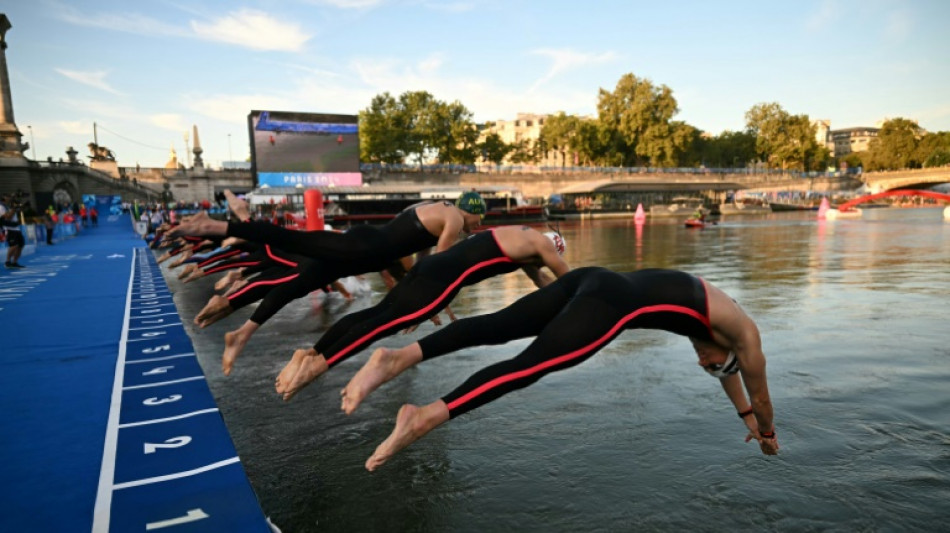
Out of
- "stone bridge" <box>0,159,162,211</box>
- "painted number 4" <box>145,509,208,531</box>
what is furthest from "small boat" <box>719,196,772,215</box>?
"painted number 4" <box>145,509,208,531</box>

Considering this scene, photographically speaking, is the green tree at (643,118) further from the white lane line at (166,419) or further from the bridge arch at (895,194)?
the white lane line at (166,419)

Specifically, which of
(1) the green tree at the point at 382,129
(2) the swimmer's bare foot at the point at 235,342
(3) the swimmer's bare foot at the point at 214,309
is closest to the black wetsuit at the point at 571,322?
(2) the swimmer's bare foot at the point at 235,342

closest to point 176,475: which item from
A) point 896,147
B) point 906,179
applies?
point 906,179

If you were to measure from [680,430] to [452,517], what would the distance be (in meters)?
1.99

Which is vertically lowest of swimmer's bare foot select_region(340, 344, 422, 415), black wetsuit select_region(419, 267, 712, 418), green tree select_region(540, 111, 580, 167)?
swimmer's bare foot select_region(340, 344, 422, 415)

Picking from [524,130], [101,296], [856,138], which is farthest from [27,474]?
[856,138]

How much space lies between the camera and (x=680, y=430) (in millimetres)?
3965

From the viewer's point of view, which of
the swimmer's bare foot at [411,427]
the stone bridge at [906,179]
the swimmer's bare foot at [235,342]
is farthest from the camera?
the stone bridge at [906,179]

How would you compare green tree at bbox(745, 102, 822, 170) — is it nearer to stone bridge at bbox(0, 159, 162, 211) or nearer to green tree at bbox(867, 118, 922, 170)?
green tree at bbox(867, 118, 922, 170)

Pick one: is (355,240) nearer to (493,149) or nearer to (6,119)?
(6,119)

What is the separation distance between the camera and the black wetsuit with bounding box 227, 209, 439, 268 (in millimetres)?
A: 4043

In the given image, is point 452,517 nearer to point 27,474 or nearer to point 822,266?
point 27,474

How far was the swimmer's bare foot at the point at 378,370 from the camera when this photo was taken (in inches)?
125

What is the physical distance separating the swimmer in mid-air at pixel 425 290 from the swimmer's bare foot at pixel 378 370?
27.2 inches
